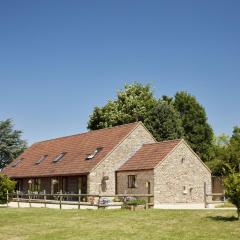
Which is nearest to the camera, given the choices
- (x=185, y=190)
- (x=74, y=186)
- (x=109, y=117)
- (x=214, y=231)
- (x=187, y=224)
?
(x=214, y=231)

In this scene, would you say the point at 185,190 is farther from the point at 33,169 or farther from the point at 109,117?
the point at 109,117

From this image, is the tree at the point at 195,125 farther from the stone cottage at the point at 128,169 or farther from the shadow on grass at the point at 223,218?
the shadow on grass at the point at 223,218

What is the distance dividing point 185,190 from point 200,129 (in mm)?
33727

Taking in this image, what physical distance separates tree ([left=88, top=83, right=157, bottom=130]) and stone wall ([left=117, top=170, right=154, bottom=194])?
77.9 feet

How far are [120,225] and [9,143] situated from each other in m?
59.2

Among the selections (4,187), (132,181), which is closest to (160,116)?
(132,181)

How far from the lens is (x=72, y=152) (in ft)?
173

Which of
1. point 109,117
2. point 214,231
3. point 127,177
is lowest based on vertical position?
point 214,231

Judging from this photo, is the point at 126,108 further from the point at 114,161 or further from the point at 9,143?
the point at 114,161

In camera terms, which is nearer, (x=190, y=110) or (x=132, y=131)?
(x=132, y=131)

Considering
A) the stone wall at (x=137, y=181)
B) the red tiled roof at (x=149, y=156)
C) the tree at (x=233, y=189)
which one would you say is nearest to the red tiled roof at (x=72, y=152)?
the red tiled roof at (x=149, y=156)

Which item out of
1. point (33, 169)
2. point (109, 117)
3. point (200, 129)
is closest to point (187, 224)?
point (33, 169)

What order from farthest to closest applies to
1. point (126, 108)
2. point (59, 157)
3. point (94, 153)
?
point (126, 108)
point (59, 157)
point (94, 153)

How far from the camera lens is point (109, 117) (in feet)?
239
